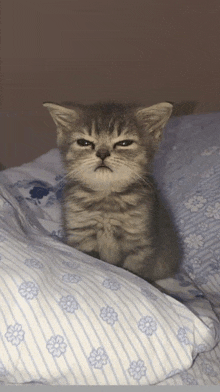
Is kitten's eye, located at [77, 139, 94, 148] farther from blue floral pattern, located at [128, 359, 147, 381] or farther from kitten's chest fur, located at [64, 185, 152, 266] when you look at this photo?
blue floral pattern, located at [128, 359, 147, 381]

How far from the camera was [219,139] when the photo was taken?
193 cm

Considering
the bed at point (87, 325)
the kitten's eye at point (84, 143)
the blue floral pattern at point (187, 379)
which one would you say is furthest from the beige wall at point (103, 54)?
the blue floral pattern at point (187, 379)

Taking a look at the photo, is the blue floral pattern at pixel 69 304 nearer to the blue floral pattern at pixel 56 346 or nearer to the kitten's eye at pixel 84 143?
the blue floral pattern at pixel 56 346

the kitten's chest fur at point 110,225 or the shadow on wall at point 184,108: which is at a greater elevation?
the shadow on wall at point 184,108

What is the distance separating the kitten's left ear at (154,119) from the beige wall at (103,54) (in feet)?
2.35

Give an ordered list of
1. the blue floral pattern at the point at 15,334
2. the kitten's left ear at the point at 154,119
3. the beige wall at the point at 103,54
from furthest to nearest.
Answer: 1. the beige wall at the point at 103,54
2. the kitten's left ear at the point at 154,119
3. the blue floral pattern at the point at 15,334

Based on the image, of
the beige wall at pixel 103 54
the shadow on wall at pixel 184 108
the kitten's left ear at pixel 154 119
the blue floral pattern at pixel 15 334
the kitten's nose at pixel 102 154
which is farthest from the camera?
the shadow on wall at pixel 184 108

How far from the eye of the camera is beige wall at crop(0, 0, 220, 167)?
1.94 m

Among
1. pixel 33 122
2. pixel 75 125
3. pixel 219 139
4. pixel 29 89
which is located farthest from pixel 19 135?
pixel 219 139

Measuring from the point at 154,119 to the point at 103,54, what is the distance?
775mm

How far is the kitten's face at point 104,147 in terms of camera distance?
1.40 m

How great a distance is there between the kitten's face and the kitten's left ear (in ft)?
0.06

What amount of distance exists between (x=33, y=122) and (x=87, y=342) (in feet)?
5.45

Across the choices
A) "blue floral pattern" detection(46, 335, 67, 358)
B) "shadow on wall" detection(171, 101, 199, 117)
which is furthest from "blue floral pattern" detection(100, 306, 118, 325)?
"shadow on wall" detection(171, 101, 199, 117)
